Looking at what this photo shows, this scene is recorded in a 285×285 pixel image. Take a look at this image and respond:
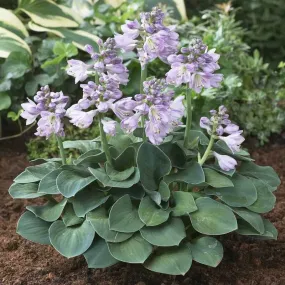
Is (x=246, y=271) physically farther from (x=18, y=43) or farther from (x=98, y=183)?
(x=18, y=43)

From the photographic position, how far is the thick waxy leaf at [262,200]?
1794 mm

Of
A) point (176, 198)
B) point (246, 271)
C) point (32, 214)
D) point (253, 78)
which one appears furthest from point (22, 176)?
point (253, 78)

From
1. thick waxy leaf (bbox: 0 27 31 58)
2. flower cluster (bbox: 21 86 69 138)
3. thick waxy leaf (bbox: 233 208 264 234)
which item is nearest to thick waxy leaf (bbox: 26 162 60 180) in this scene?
flower cluster (bbox: 21 86 69 138)

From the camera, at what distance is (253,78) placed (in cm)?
352

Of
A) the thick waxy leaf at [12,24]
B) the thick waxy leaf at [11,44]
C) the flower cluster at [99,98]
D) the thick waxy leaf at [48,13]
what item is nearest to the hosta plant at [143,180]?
the flower cluster at [99,98]

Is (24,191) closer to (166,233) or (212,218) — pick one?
(166,233)

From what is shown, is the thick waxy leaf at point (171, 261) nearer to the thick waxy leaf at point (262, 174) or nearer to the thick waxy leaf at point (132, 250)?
the thick waxy leaf at point (132, 250)

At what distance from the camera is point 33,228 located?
5.89ft

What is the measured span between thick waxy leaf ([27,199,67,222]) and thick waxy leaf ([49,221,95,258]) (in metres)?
0.03

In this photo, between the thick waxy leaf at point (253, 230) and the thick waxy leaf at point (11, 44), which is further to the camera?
the thick waxy leaf at point (11, 44)

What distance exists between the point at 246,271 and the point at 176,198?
39 centimetres

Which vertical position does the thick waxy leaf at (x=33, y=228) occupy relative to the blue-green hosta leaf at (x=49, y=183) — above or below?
below

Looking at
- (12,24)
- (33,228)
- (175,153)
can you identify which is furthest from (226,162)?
(12,24)

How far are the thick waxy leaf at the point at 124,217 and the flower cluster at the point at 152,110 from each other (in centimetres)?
21
